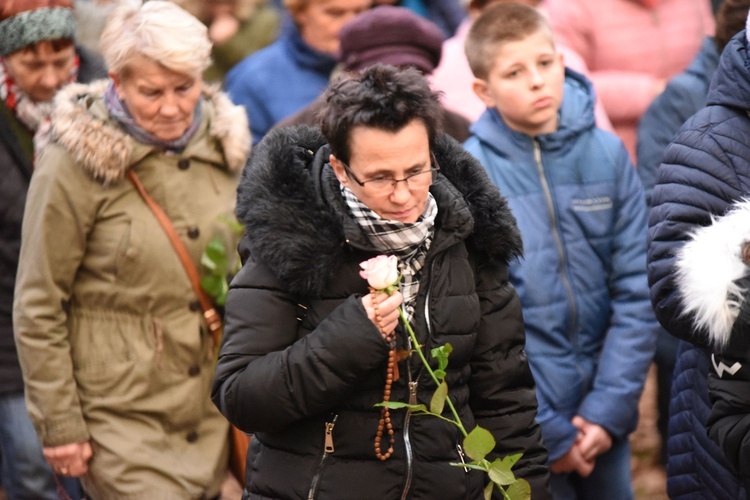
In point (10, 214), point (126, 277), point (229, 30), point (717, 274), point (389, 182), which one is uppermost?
point (389, 182)

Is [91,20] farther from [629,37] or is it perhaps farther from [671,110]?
[671,110]

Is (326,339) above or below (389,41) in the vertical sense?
above

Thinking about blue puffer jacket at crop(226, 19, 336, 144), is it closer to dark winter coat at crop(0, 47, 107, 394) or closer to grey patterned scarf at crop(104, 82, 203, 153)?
dark winter coat at crop(0, 47, 107, 394)

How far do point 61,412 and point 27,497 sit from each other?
1.05 m

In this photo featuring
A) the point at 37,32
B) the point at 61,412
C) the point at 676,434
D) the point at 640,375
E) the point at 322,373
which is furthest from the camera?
the point at 37,32

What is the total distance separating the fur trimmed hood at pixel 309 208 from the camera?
3.36 m

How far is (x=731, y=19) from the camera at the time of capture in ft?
15.6

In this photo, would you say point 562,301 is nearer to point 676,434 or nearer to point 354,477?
point 676,434

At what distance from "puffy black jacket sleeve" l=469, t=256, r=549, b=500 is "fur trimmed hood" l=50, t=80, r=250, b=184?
1.52m

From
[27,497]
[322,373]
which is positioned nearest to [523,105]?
[322,373]

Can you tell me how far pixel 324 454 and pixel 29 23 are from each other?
8.69 feet

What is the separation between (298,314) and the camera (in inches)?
136

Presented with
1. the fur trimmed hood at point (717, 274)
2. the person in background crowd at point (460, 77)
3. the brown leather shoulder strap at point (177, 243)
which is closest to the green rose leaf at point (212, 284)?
the brown leather shoulder strap at point (177, 243)

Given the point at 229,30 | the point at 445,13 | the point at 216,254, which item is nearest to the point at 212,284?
the point at 216,254
